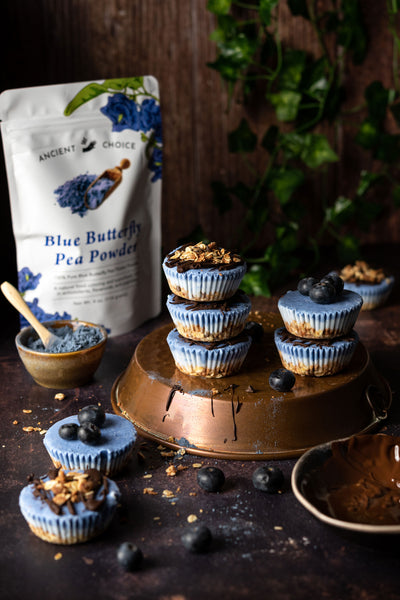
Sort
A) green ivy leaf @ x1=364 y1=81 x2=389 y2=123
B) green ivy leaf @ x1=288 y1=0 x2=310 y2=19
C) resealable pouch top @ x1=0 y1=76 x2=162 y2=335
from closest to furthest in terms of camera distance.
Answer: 1. resealable pouch top @ x1=0 y1=76 x2=162 y2=335
2. green ivy leaf @ x1=288 y1=0 x2=310 y2=19
3. green ivy leaf @ x1=364 y1=81 x2=389 y2=123

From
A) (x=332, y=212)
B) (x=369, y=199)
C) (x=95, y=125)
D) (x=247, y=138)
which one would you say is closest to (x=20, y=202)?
(x=95, y=125)

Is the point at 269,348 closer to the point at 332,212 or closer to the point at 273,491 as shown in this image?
the point at 273,491

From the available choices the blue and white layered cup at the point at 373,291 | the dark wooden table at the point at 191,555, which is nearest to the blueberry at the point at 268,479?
the dark wooden table at the point at 191,555

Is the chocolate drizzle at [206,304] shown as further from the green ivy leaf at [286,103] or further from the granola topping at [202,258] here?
the green ivy leaf at [286,103]

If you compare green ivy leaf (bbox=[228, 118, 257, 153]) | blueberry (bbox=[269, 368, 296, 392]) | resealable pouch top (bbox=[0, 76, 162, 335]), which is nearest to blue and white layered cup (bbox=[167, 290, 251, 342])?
blueberry (bbox=[269, 368, 296, 392])

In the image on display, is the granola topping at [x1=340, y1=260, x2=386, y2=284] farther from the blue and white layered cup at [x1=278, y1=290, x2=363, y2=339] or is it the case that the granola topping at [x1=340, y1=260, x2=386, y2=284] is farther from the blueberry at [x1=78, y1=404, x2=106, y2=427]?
the blueberry at [x1=78, y1=404, x2=106, y2=427]

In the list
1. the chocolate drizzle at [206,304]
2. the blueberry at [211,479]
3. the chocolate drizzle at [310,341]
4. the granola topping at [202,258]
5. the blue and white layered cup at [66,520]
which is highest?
the granola topping at [202,258]
